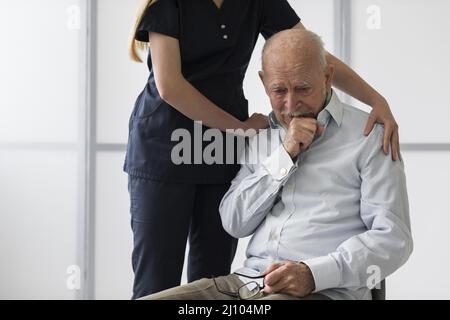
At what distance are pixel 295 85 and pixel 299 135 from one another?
0.42 feet

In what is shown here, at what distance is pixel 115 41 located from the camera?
11.2 ft

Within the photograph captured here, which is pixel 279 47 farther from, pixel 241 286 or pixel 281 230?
pixel 241 286

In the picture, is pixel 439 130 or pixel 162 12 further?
pixel 439 130

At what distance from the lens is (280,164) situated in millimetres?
1745

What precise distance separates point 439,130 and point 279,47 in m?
1.80

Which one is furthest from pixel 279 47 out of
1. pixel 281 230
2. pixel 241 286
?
pixel 241 286

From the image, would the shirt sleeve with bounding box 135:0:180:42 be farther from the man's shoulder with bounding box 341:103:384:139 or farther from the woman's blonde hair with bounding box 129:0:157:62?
the man's shoulder with bounding box 341:103:384:139

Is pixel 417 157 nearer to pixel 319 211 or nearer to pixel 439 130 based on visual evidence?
pixel 439 130

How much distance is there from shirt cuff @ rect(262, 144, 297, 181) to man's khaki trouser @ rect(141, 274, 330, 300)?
29 cm

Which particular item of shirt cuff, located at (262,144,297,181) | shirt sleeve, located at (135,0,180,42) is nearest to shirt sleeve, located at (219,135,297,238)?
shirt cuff, located at (262,144,297,181)
